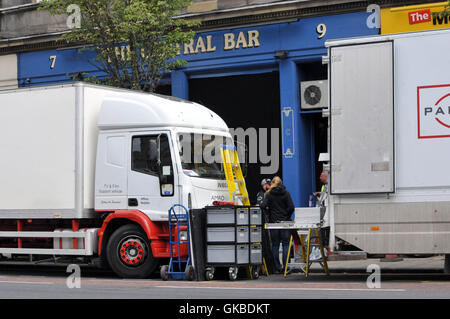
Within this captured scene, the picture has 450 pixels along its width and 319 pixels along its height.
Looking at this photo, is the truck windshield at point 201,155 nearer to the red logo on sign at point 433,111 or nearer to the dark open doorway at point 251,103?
the red logo on sign at point 433,111

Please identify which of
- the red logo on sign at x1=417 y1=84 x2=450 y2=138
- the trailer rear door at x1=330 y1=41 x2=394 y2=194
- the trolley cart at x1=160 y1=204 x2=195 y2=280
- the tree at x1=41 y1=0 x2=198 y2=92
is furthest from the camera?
the tree at x1=41 y1=0 x2=198 y2=92

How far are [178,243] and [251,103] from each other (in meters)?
8.71

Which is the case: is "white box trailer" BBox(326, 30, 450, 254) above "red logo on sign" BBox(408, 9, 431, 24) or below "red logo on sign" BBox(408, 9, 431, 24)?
below

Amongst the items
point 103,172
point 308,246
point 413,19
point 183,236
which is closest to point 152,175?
point 103,172

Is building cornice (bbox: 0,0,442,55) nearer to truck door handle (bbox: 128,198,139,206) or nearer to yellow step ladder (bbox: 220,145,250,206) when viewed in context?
yellow step ladder (bbox: 220,145,250,206)

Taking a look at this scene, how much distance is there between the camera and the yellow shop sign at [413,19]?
18.7 m

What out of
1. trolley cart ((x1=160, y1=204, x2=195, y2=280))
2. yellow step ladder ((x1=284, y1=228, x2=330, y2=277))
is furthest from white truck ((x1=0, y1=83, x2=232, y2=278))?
yellow step ladder ((x1=284, y1=228, x2=330, y2=277))

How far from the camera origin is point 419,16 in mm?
18812

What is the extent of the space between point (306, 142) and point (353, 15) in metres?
3.60

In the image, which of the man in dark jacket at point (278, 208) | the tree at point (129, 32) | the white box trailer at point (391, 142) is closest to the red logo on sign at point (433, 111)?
the white box trailer at point (391, 142)

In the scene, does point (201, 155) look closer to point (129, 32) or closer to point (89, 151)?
point (89, 151)

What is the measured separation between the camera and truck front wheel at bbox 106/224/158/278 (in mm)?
15156

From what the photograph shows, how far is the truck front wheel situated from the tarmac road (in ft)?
0.79

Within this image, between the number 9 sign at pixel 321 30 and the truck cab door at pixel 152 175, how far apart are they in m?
7.34
